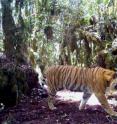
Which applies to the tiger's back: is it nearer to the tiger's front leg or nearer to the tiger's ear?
the tiger's ear

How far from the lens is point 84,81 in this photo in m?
7.33

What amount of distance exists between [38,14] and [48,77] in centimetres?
294

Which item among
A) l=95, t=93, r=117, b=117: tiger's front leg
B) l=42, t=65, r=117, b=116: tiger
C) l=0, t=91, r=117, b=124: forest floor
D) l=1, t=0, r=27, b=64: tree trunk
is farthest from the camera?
l=1, t=0, r=27, b=64: tree trunk

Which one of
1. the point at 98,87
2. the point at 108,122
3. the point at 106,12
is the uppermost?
the point at 106,12

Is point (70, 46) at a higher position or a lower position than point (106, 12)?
lower

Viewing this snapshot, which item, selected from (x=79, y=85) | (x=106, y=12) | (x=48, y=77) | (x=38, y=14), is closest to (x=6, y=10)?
(x=38, y=14)

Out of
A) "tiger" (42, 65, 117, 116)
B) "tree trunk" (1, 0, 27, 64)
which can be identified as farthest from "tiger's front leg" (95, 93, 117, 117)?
"tree trunk" (1, 0, 27, 64)

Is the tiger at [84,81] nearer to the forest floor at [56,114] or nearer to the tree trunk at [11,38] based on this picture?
the forest floor at [56,114]

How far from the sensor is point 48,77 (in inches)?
308

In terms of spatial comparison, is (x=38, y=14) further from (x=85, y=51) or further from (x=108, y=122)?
(x=108, y=122)

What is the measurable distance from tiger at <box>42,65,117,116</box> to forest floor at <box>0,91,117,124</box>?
221mm

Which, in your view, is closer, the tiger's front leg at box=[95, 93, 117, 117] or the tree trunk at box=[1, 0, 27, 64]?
the tiger's front leg at box=[95, 93, 117, 117]

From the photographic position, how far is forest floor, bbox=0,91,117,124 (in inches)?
254

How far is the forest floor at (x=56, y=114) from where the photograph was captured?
21.1 feet
